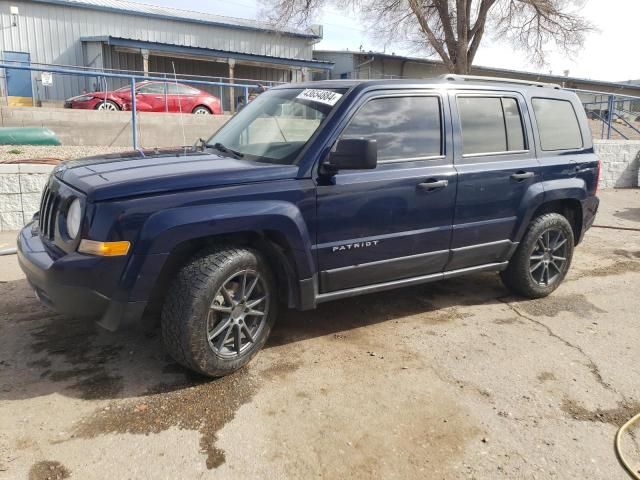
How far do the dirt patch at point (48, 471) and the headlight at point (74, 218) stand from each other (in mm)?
1212

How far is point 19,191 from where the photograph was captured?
21.9 feet

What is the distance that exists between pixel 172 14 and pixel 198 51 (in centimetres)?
380

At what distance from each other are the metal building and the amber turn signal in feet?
53.0

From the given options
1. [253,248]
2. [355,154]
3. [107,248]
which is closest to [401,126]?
[355,154]

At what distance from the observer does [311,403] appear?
125 inches

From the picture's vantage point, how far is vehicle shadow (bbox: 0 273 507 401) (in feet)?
10.7

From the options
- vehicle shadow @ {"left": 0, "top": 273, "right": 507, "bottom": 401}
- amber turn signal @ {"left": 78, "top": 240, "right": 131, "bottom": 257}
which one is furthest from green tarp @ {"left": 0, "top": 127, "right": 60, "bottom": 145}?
amber turn signal @ {"left": 78, "top": 240, "right": 131, "bottom": 257}

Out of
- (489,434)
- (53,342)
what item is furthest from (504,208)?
(53,342)

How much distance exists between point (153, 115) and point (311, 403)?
31.8ft

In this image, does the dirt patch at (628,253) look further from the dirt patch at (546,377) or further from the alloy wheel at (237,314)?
the alloy wheel at (237,314)

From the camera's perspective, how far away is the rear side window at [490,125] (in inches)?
168

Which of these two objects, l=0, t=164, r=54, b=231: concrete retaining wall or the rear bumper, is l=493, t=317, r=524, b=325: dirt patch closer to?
the rear bumper

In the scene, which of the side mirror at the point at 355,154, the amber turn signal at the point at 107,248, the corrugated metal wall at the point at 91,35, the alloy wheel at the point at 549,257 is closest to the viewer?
the amber turn signal at the point at 107,248

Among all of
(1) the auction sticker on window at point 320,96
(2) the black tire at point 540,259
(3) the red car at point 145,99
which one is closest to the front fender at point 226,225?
(1) the auction sticker on window at point 320,96
